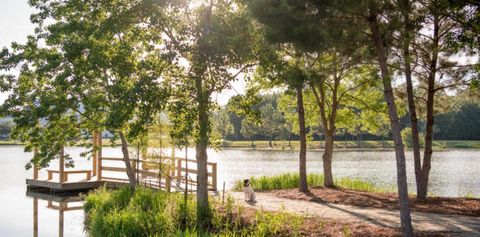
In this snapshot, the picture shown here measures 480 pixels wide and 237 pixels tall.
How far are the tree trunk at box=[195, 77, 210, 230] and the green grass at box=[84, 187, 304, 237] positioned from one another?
17 centimetres

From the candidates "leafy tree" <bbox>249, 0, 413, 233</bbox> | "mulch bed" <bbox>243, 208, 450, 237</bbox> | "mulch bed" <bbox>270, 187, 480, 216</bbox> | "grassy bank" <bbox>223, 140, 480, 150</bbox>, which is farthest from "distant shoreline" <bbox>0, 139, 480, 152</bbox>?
"leafy tree" <bbox>249, 0, 413, 233</bbox>

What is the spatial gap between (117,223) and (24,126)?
6.07 metres

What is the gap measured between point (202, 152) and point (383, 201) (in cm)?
607

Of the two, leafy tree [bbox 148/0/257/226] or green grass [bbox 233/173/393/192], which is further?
green grass [bbox 233/173/393/192]

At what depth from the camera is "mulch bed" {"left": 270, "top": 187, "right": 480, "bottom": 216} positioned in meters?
12.2

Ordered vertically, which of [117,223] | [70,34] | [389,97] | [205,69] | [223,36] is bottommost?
[117,223]

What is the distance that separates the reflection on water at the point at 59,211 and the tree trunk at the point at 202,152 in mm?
5154

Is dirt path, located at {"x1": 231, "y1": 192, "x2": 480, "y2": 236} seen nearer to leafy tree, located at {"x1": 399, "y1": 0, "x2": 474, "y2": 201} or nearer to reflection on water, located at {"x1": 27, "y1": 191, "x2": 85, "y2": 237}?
leafy tree, located at {"x1": 399, "y1": 0, "x2": 474, "y2": 201}

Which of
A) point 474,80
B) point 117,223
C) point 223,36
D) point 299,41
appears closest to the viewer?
point 299,41

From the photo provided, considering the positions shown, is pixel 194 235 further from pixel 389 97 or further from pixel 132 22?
pixel 132 22

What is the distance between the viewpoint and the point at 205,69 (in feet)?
33.7

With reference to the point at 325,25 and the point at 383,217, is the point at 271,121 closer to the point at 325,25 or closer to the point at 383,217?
the point at 383,217

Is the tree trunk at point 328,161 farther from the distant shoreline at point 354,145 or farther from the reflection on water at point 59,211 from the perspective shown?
the distant shoreline at point 354,145

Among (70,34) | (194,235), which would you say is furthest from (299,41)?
(70,34)
